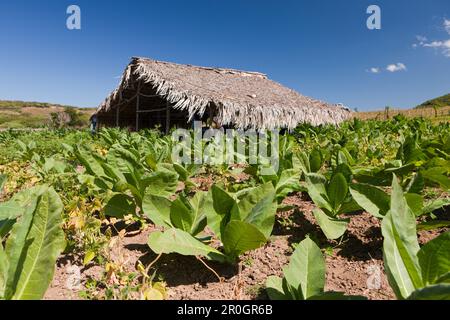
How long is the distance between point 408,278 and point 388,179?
1421 millimetres

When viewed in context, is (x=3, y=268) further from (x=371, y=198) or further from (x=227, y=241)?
(x=371, y=198)

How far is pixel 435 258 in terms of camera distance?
1.08 meters

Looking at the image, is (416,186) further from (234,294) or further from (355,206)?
(234,294)

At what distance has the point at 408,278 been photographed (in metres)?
1.05

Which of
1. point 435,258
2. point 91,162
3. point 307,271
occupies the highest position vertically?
point 91,162

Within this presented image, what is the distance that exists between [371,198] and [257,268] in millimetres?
664

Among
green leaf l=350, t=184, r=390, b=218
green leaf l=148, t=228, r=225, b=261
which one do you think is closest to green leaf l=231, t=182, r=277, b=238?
green leaf l=148, t=228, r=225, b=261

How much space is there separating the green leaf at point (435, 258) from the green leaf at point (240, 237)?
0.55m

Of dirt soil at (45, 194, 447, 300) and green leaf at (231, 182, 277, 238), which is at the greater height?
green leaf at (231, 182, 277, 238)

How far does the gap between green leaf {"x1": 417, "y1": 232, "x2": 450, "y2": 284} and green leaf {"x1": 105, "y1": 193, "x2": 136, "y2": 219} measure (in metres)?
1.54

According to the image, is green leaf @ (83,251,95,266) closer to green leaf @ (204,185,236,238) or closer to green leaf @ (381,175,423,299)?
green leaf @ (204,185,236,238)

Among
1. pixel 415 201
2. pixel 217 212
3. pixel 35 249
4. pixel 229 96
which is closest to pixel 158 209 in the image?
pixel 217 212

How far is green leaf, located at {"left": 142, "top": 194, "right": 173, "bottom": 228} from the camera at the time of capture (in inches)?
68.7

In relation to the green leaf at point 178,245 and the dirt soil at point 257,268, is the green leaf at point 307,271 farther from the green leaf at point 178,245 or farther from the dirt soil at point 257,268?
the green leaf at point 178,245
